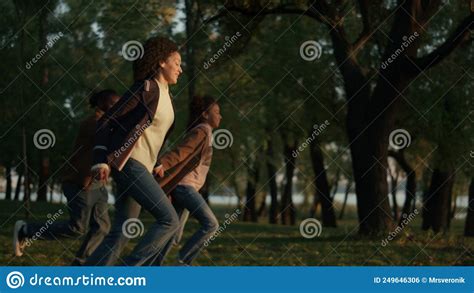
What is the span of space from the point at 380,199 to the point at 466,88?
9856 millimetres

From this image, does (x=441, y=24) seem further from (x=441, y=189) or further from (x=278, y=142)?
(x=278, y=142)

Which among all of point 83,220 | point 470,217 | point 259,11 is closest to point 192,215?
point 83,220

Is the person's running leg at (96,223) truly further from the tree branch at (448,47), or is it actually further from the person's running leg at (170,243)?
the tree branch at (448,47)

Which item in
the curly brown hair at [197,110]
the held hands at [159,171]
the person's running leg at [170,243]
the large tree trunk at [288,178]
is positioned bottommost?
the person's running leg at [170,243]

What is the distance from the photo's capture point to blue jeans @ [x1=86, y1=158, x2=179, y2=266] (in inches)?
279

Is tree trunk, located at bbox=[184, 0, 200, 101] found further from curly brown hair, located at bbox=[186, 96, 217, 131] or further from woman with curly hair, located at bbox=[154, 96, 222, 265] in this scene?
woman with curly hair, located at bbox=[154, 96, 222, 265]

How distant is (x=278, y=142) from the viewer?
Result: 3641 cm

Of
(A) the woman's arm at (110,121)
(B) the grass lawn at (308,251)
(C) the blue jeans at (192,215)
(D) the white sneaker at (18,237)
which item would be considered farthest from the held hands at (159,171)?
(B) the grass lawn at (308,251)

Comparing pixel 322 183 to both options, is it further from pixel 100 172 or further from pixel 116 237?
pixel 100 172

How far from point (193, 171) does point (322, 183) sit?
24.1 metres

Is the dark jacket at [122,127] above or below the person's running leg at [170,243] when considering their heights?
above

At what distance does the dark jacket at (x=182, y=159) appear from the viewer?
873 cm

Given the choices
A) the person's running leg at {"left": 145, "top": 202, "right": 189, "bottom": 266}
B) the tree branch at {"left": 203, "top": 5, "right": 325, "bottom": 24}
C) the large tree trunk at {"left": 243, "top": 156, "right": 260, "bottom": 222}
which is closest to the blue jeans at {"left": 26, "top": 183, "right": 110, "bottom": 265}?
the person's running leg at {"left": 145, "top": 202, "right": 189, "bottom": 266}

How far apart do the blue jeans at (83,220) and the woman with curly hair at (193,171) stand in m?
0.75
